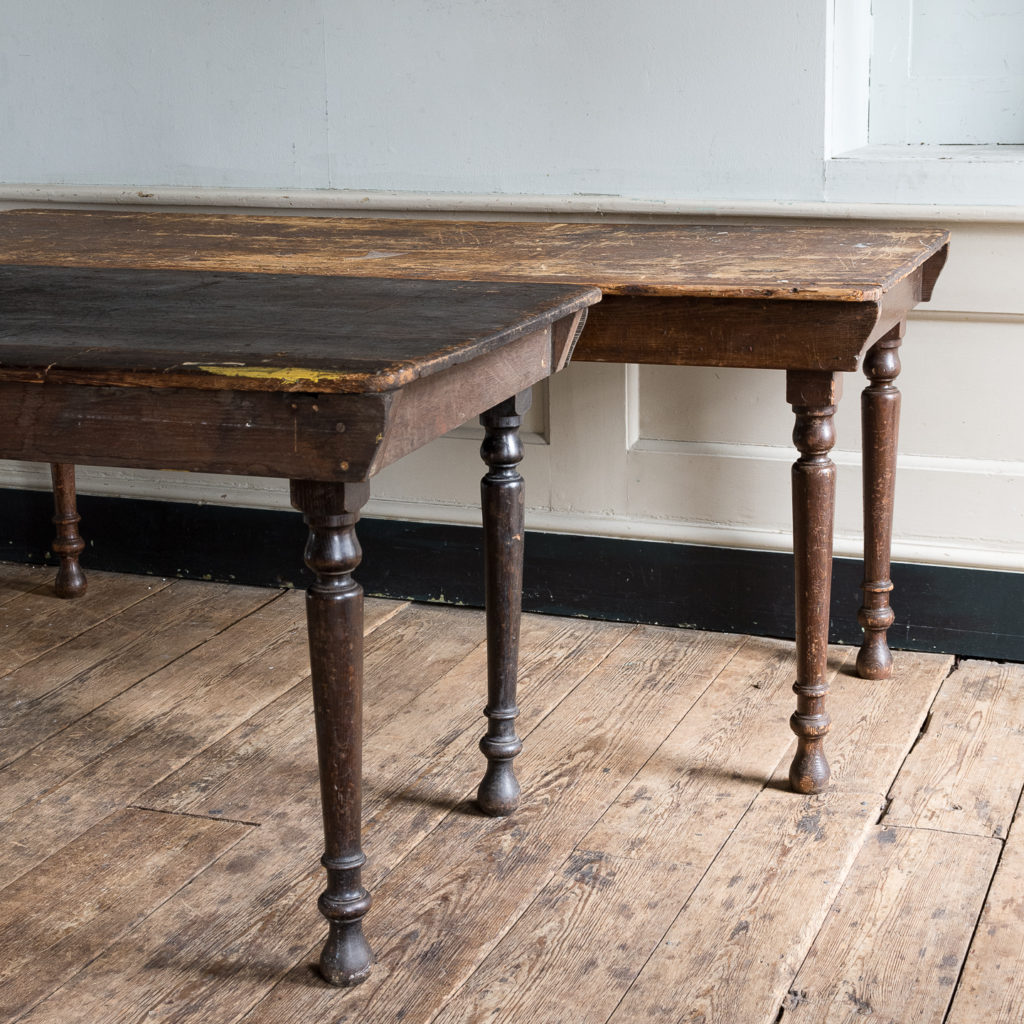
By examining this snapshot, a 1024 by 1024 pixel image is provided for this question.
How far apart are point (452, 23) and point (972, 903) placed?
6.42 feet

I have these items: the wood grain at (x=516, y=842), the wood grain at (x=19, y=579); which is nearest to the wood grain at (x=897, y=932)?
the wood grain at (x=516, y=842)

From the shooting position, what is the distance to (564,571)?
9.95 ft

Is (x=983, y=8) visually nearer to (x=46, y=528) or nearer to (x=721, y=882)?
(x=721, y=882)

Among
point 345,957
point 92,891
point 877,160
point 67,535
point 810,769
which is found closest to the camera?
point 345,957

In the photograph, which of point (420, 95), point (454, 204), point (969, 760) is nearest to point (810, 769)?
point (969, 760)

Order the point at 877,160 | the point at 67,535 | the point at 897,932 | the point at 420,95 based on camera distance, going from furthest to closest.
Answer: the point at 67,535, the point at 420,95, the point at 877,160, the point at 897,932

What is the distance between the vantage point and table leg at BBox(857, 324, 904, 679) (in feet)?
8.14

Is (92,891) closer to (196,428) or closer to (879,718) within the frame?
(196,428)

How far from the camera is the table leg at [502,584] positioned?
80.0 inches

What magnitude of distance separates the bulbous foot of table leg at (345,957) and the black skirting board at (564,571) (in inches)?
54.4

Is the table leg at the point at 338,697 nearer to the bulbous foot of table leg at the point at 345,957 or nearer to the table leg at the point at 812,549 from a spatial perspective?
the bulbous foot of table leg at the point at 345,957

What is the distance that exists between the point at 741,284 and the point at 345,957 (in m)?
1.09

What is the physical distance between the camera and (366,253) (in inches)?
92.7

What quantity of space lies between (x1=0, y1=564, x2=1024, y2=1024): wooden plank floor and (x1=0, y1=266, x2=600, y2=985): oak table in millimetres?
202
